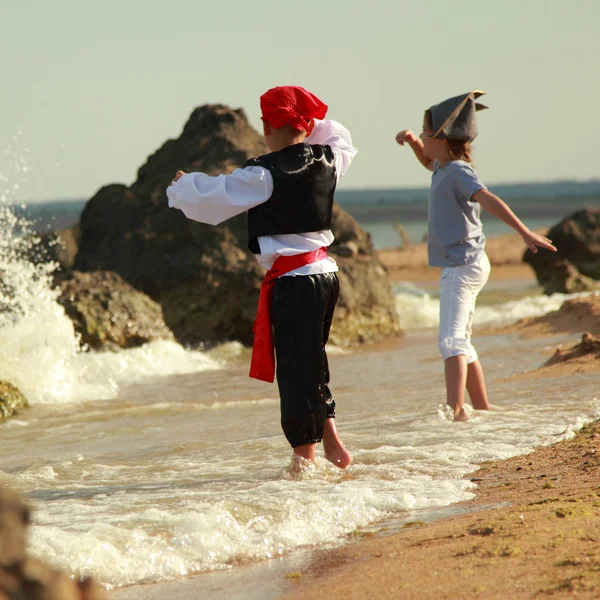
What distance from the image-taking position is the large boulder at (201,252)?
430 inches

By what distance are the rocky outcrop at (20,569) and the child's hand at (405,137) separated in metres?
4.30

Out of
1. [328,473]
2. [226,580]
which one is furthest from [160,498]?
[226,580]

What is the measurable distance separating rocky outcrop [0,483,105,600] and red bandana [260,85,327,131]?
268 cm

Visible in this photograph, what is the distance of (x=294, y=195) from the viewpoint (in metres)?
4.05

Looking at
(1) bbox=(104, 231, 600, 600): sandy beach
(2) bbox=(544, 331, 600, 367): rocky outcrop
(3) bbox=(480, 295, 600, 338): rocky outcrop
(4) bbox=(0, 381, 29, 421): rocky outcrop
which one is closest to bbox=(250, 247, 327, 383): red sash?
(1) bbox=(104, 231, 600, 600): sandy beach

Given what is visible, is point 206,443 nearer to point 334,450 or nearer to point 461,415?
point 334,450

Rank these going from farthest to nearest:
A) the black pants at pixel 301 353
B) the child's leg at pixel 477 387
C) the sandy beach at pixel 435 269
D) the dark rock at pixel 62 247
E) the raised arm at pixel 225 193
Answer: the sandy beach at pixel 435 269 < the dark rock at pixel 62 247 < the child's leg at pixel 477 387 < the black pants at pixel 301 353 < the raised arm at pixel 225 193

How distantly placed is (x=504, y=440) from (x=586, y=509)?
5.18 ft

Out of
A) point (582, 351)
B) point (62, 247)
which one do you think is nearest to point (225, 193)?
point (582, 351)

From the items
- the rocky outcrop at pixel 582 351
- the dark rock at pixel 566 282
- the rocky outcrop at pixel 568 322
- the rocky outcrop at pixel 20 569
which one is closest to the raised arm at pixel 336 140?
the rocky outcrop at pixel 20 569

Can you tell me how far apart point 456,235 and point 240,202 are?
177 centimetres

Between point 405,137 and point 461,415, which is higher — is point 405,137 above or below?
above

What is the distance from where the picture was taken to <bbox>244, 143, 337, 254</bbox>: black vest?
402 centimetres

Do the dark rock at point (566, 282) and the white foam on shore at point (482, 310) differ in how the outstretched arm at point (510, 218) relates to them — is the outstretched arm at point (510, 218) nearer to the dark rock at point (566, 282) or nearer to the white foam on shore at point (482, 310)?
the white foam on shore at point (482, 310)
